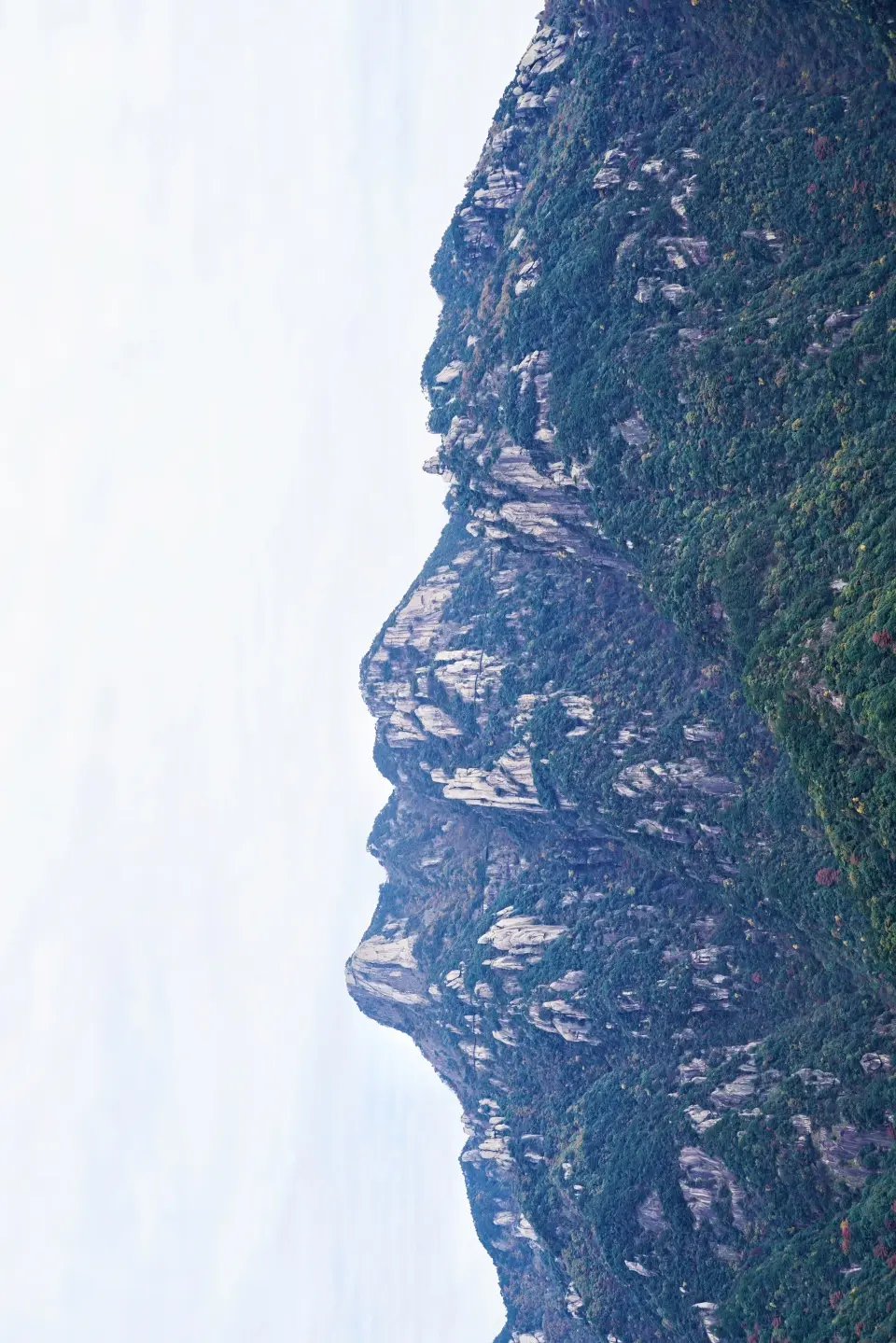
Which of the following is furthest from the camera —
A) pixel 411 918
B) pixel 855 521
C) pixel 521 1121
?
pixel 411 918

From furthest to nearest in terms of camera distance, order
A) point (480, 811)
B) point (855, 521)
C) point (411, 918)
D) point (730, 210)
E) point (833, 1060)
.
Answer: point (411, 918) < point (480, 811) < point (730, 210) < point (833, 1060) < point (855, 521)

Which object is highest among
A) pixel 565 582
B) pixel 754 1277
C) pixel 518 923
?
pixel 565 582

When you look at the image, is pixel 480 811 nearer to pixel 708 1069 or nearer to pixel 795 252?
pixel 708 1069

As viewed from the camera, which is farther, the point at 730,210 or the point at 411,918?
the point at 411,918

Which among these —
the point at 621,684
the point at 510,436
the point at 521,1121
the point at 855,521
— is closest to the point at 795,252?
the point at 855,521

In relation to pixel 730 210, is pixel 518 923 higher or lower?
lower

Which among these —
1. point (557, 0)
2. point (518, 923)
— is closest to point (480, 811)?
point (518, 923)

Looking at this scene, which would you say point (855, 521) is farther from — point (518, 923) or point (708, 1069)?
point (518, 923)
